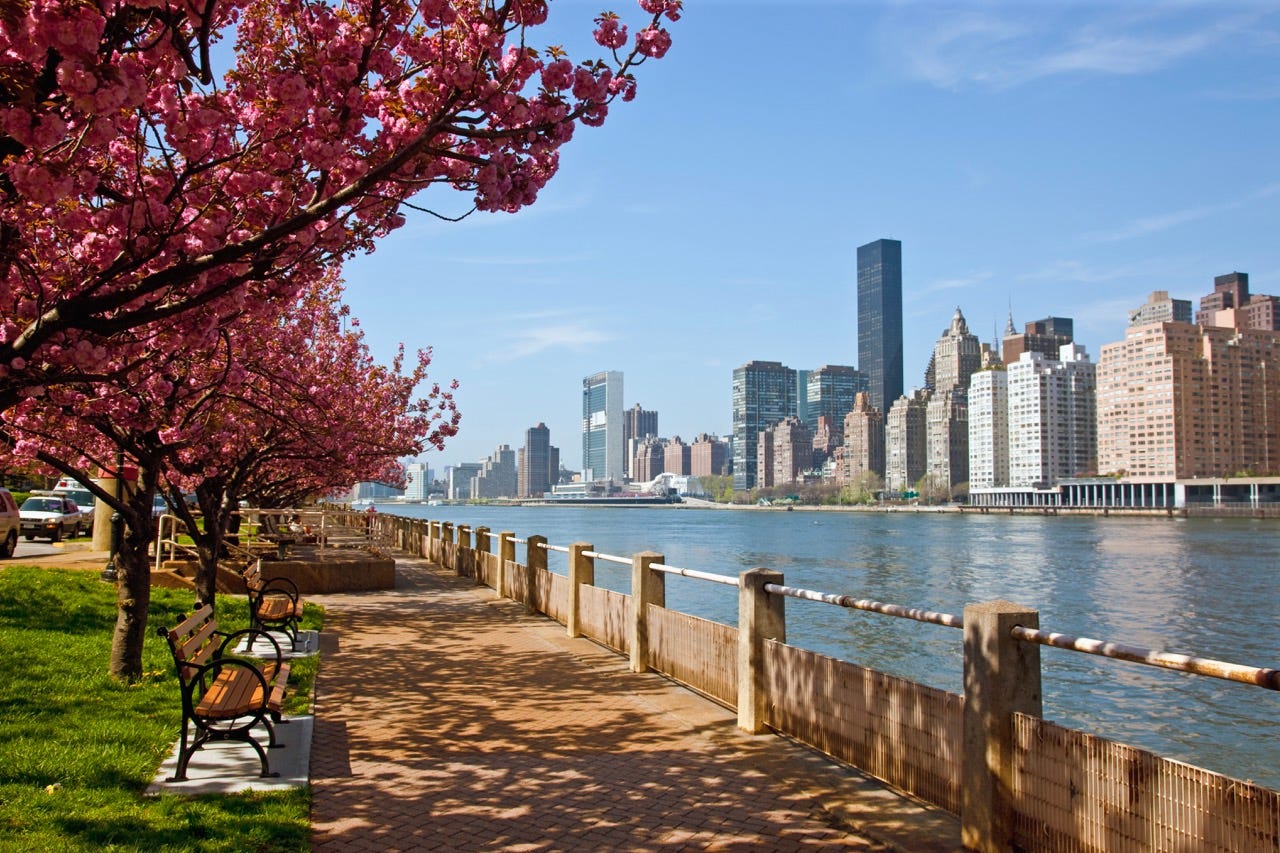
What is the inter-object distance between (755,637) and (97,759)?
497cm

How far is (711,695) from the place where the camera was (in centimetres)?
959

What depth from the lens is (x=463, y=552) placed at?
969 inches

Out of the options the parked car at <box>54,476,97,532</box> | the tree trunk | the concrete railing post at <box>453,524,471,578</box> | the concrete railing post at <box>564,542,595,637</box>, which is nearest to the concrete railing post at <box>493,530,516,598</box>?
the concrete railing post at <box>453,524,471,578</box>

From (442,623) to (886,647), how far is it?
11.8 m

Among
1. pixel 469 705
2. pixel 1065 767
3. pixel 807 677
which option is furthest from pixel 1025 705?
pixel 469 705

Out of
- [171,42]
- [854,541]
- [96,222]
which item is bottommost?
[854,541]

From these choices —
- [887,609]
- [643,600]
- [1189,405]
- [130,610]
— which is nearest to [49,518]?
[130,610]

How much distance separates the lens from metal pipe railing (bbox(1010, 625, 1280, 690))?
4.31m

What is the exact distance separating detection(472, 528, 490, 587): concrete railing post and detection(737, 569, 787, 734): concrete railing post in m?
14.0

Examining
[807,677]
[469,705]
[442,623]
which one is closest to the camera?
[807,677]

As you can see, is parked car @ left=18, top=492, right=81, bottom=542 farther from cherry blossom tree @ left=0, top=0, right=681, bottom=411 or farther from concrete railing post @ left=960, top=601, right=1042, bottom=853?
concrete railing post @ left=960, top=601, right=1042, bottom=853

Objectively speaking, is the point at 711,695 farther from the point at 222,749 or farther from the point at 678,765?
the point at 222,749

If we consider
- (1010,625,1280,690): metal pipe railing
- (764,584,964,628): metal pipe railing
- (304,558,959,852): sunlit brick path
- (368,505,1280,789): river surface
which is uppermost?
(1010,625,1280,690): metal pipe railing

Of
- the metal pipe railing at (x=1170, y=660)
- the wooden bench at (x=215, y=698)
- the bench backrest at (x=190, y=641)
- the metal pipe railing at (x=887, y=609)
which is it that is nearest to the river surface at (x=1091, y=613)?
the metal pipe railing at (x=887, y=609)
